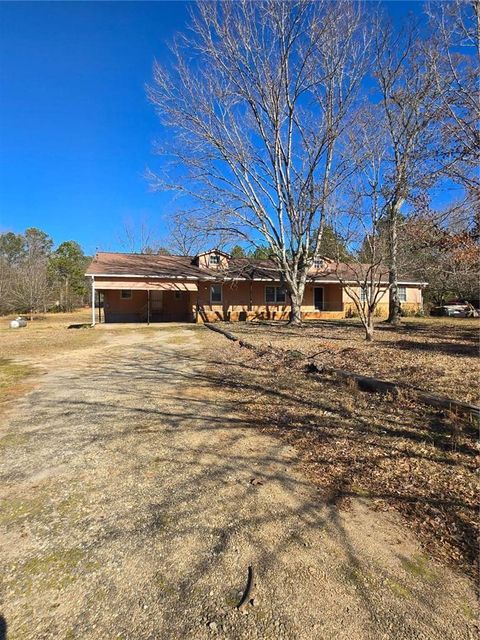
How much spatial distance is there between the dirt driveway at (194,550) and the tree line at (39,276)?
3261 centimetres

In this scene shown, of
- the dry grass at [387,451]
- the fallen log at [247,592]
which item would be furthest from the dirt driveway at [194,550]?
the dry grass at [387,451]

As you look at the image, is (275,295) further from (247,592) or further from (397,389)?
(247,592)

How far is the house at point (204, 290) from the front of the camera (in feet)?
71.1

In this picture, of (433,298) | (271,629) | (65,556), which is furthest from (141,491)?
(433,298)

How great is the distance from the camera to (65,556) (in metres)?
2.29

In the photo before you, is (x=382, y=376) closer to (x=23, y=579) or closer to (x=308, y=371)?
(x=308, y=371)

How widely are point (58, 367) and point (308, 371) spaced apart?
5.82 metres

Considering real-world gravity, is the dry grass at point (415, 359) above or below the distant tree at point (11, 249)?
below

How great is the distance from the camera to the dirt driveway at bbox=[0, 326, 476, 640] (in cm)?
181

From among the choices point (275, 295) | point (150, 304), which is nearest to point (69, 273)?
point (150, 304)

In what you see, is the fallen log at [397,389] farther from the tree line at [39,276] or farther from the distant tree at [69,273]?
the distant tree at [69,273]

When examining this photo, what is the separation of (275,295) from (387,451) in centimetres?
2095

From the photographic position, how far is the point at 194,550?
7.59ft

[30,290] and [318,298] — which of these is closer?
[318,298]
